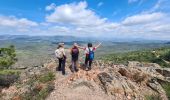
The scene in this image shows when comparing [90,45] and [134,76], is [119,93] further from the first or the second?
[90,45]

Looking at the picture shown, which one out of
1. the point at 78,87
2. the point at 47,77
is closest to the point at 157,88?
the point at 78,87

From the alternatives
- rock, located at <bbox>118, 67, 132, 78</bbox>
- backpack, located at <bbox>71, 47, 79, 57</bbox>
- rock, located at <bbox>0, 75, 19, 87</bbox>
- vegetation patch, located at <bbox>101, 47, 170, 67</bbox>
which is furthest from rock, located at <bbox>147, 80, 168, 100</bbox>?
vegetation patch, located at <bbox>101, 47, 170, 67</bbox>

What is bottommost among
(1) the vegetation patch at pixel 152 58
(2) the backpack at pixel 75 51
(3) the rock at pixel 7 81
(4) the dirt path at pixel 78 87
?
(1) the vegetation patch at pixel 152 58

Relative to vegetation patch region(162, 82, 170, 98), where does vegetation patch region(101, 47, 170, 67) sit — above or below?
below

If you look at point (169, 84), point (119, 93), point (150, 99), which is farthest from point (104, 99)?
point (169, 84)

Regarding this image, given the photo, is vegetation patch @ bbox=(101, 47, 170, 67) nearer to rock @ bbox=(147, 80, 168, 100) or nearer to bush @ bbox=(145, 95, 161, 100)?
rock @ bbox=(147, 80, 168, 100)

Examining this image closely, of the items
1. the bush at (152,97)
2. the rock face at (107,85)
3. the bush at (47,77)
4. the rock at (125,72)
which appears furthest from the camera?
the rock at (125,72)

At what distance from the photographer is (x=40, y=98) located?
16.6 meters

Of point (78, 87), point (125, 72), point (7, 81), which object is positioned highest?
point (125, 72)

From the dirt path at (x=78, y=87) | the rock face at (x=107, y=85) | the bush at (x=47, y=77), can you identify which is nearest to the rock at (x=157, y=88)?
the rock face at (x=107, y=85)

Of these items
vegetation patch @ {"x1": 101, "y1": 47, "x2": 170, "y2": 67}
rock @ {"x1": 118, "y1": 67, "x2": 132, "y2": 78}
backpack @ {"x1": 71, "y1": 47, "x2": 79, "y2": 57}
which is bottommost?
vegetation patch @ {"x1": 101, "y1": 47, "x2": 170, "y2": 67}

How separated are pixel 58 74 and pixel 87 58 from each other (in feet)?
9.28

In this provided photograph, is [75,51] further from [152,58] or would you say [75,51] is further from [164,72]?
[152,58]

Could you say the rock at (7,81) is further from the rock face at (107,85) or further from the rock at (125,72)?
the rock at (125,72)
